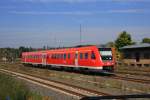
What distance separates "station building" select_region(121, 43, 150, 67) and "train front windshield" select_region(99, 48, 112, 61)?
82.7 feet

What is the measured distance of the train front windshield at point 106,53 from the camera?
1335 inches

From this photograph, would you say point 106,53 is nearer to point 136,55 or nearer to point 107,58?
point 107,58

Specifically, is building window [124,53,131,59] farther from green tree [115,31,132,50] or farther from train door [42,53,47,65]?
green tree [115,31,132,50]

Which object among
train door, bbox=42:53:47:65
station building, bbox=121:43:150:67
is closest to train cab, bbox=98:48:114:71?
train door, bbox=42:53:47:65

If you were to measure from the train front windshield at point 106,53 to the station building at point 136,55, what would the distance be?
25.2m

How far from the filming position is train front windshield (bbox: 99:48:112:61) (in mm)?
33906

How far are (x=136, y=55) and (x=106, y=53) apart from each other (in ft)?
108

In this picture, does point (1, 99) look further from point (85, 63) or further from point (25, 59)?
point (25, 59)

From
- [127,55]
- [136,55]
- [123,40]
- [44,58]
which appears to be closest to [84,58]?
[44,58]

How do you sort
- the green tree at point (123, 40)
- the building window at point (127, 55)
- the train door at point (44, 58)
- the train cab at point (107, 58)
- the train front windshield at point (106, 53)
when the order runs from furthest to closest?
the green tree at point (123, 40) → the building window at point (127, 55) → the train door at point (44, 58) → the train front windshield at point (106, 53) → the train cab at point (107, 58)

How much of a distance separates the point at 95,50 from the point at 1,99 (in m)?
22.9

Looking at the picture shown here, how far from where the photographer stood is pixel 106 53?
34.4 m

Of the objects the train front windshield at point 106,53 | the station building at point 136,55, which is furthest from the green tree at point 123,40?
the train front windshield at point 106,53

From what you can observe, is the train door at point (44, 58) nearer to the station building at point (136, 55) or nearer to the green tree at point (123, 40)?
the station building at point (136, 55)
